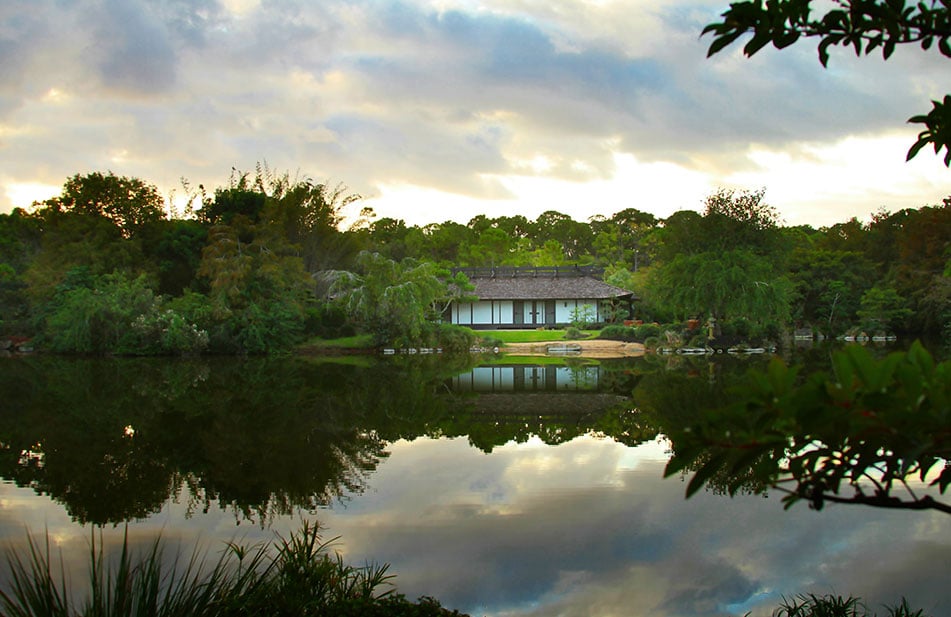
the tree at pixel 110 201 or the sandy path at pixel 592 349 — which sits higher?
the tree at pixel 110 201

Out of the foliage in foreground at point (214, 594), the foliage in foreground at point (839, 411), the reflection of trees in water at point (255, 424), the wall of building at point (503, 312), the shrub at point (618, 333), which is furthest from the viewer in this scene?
the wall of building at point (503, 312)

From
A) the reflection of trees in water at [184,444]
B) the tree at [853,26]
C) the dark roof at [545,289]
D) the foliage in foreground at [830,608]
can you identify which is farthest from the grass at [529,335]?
the tree at [853,26]

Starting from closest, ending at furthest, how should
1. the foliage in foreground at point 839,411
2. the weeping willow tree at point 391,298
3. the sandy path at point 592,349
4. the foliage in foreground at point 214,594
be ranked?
Result: the foliage in foreground at point 839,411 → the foliage in foreground at point 214,594 → the weeping willow tree at point 391,298 → the sandy path at point 592,349

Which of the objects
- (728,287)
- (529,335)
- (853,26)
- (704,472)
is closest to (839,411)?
(704,472)

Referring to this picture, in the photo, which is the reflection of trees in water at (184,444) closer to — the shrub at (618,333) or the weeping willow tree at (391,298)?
the weeping willow tree at (391,298)

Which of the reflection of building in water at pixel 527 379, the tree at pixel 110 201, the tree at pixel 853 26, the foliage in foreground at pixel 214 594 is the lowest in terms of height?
the reflection of building in water at pixel 527 379

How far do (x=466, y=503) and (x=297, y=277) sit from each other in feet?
91.5

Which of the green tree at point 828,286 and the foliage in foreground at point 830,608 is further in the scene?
the green tree at point 828,286

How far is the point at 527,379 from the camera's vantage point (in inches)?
862

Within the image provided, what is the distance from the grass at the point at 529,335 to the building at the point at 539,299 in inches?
140

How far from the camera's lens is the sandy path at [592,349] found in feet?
107

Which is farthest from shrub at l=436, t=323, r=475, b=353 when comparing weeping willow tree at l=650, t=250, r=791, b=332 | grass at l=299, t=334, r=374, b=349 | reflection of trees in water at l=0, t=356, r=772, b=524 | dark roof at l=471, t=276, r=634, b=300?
weeping willow tree at l=650, t=250, r=791, b=332

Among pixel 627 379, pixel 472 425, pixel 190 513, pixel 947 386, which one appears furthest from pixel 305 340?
pixel 947 386

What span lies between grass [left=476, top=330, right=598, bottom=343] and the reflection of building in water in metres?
10.1
